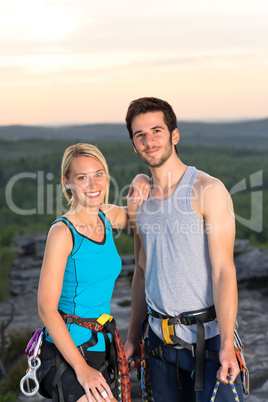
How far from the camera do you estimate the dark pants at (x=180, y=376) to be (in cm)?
311

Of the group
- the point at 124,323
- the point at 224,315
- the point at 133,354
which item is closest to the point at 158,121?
the point at 224,315

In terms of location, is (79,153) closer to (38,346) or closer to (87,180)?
(87,180)

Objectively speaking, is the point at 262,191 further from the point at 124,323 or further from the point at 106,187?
the point at 106,187

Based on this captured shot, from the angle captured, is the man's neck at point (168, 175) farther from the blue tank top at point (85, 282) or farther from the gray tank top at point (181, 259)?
the blue tank top at point (85, 282)

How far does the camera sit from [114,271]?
10.1 feet

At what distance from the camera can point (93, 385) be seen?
279 cm

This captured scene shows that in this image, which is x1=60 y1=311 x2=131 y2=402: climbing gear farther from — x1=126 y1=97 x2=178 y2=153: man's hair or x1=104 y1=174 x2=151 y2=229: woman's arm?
x1=126 y1=97 x2=178 y2=153: man's hair

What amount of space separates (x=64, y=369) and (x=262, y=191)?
65583mm

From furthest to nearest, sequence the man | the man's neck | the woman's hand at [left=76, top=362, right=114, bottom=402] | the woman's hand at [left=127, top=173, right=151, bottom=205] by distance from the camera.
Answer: the woman's hand at [left=127, top=173, right=151, bottom=205]
the man's neck
the man
the woman's hand at [left=76, top=362, right=114, bottom=402]

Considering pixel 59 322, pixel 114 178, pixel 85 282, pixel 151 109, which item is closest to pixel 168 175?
pixel 151 109

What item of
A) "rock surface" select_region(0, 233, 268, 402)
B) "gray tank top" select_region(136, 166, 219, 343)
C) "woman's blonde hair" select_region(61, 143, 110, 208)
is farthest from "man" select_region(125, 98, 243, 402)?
"rock surface" select_region(0, 233, 268, 402)

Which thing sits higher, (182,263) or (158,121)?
(158,121)

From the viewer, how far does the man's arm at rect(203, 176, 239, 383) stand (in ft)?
9.88

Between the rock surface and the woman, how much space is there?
2.82 meters
